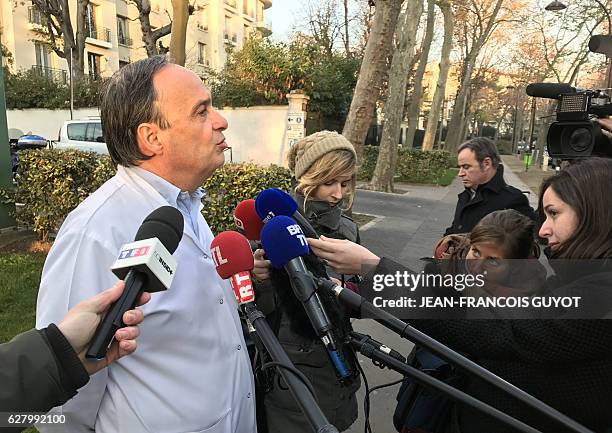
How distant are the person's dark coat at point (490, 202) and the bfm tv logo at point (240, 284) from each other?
2800 mm

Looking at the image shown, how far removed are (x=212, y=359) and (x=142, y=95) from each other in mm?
863

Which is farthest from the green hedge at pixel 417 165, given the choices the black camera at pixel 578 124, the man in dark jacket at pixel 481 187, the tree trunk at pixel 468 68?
the black camera at pixel 578 124

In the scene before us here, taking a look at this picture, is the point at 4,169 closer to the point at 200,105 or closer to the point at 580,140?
the point at 200,105

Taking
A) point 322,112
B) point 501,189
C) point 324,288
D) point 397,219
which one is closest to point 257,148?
point 322,112

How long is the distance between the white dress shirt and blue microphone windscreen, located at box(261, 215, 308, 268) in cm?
31

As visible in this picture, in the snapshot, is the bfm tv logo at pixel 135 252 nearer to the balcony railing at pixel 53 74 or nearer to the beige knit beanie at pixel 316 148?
the beige knit beanie at pixel 316 148

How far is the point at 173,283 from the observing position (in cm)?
136

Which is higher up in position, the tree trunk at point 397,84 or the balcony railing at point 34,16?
the balcony railing at point 34,16

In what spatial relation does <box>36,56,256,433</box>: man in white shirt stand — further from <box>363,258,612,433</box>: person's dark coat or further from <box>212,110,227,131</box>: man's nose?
<box>363,258,612,433</box>: person's dark coat

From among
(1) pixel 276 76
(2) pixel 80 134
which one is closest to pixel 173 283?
(1) pixel 276 76

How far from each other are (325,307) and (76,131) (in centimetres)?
1416

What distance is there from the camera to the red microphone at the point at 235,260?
1.24m

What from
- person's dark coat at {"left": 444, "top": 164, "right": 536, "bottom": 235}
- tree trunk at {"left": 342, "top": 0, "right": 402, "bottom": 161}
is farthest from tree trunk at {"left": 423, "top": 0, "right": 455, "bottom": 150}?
person's dark coat at {"left": 444, "top": 164, "right": 536, "bottom": 235}

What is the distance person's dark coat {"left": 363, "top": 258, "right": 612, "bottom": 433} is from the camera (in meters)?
1.24
